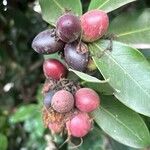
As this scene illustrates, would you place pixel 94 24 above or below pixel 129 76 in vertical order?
above

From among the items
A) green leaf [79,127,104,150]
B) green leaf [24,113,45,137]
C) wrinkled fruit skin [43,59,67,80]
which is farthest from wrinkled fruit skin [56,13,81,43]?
green leaf [24,113,45,137]

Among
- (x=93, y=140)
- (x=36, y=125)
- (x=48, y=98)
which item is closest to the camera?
(x=48, y=98)

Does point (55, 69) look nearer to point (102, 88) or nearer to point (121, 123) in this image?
point (102, 88)

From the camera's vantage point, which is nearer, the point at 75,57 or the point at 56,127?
the point at 75,57

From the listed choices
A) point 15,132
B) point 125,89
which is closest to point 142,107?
point 125,89

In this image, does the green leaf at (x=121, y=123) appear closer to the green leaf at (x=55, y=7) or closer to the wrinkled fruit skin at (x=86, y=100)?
the wrinkled fruit skin at (x=86, y=100)

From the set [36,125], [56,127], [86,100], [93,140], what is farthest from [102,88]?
[36,125]

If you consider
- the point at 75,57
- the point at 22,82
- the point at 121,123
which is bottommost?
the point at 22,82

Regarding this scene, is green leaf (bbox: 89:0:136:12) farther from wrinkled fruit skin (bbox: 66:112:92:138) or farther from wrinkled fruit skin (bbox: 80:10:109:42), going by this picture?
wrinkled fruit skin (bbox: 66:112:92:138)

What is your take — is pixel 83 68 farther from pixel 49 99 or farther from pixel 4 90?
pixel 4 90
